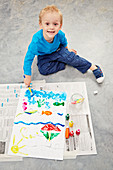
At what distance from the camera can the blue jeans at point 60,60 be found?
1.18 m

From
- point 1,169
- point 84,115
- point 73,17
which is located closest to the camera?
point 1,169

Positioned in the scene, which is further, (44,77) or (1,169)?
(44,77)

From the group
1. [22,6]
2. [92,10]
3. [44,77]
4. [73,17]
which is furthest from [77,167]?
[22,6]

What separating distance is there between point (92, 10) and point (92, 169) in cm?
132

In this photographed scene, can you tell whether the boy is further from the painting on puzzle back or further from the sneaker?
the painting on puzzle back

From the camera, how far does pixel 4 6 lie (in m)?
1.64

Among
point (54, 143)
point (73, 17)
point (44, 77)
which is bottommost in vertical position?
point (54, 143)

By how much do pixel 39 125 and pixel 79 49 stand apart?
69 cm

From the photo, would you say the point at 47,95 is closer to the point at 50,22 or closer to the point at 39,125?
the point at 39,125

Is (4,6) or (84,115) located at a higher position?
(4,6)

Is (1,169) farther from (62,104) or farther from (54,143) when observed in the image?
(62,104)

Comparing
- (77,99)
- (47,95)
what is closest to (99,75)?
(77,99)

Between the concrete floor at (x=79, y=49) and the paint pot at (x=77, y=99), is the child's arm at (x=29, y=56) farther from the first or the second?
the paint pot at (x=77, y=99)

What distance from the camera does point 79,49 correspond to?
4.40ft
